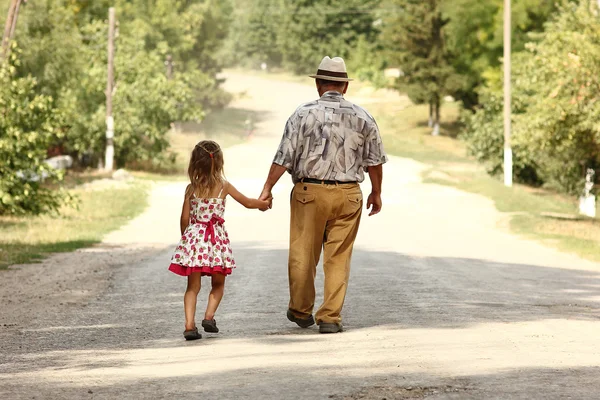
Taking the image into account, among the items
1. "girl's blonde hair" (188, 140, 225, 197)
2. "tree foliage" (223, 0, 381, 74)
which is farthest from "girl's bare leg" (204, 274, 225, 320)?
"tree foliage" (223, 0, 381, 74)

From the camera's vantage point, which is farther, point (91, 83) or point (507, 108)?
point (91, 83)

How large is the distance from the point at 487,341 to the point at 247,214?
25.2 m

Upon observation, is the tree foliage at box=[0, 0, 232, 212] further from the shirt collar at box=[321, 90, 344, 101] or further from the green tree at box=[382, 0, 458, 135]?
the shirt collar at box=[321, 90, 344, 101]

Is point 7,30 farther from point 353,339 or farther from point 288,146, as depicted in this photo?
point 353,339

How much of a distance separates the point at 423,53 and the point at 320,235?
66.8m

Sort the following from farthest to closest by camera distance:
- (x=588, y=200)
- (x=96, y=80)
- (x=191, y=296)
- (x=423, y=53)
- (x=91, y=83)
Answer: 1. (x=423, y=53)
2. (x=91, y=83)
3. (x=96, y=80)
4. (x=588, y=200)
5. (x=191, y=296)

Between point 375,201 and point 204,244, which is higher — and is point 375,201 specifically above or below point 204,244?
above

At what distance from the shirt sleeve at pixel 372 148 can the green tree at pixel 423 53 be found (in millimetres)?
63967

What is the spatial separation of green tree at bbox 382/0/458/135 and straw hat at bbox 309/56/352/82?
210 feet

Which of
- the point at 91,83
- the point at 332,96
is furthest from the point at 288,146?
the point at 91,83

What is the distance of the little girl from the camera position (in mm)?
9953

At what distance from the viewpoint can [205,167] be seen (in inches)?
393

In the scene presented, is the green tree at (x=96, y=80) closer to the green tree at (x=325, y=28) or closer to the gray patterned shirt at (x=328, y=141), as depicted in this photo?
the gray patterned shirt at (x=328, y=141)

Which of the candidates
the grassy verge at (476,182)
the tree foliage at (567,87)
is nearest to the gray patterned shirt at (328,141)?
the grassy verge at (476,182)
